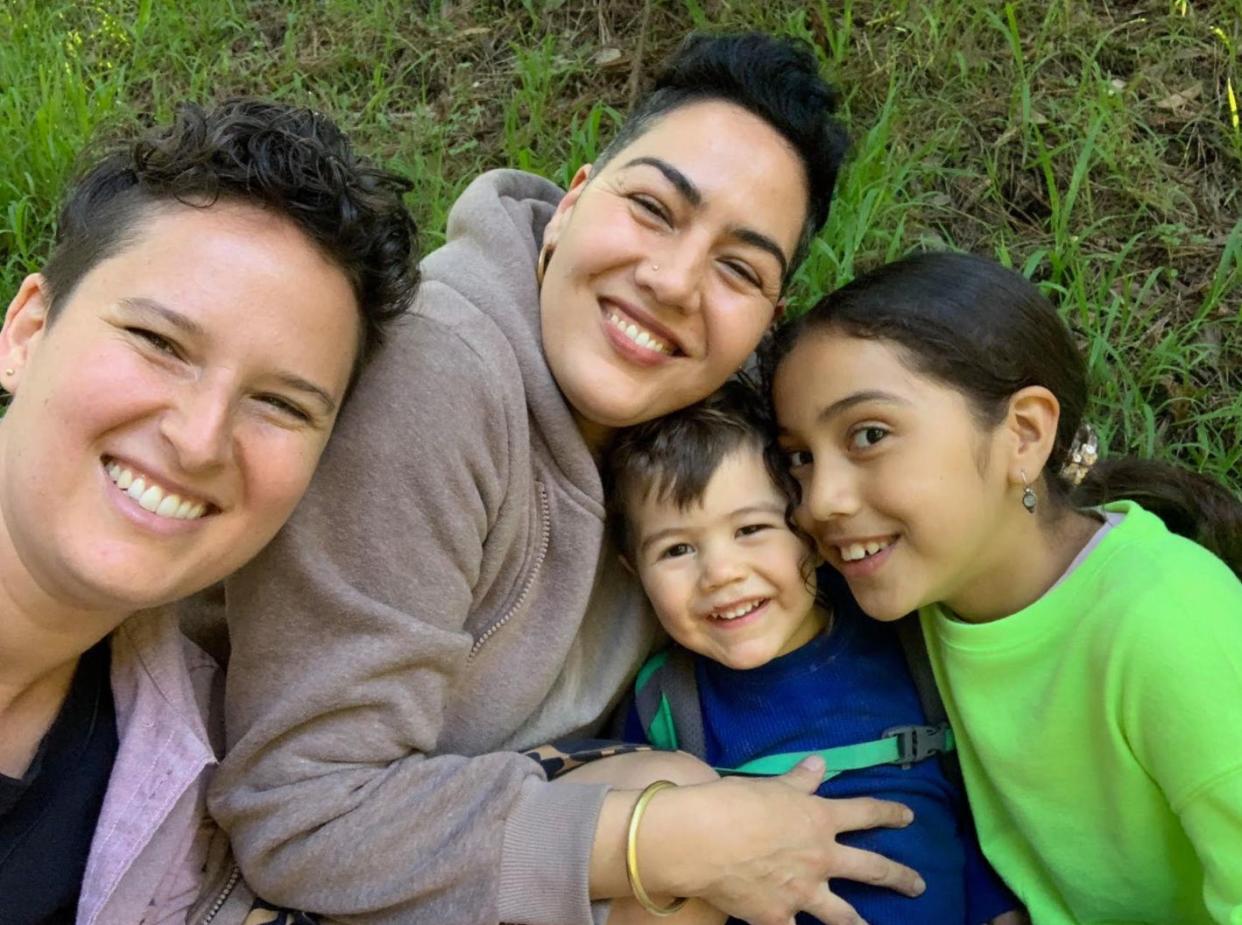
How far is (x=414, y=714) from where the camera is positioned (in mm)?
1903

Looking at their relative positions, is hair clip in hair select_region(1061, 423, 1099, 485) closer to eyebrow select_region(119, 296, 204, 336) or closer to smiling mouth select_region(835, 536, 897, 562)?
smiling mouth select_region(835, 536, 897, 562)

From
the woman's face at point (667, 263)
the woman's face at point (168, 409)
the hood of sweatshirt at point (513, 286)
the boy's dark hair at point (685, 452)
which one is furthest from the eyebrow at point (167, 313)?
the boy's dark hair at point (685, 452)

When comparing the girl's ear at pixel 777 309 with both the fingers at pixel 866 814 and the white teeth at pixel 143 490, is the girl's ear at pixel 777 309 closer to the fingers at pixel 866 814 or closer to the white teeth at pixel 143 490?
the fingers at pixel 866 814

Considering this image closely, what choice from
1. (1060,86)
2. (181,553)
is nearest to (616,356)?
(181,553)

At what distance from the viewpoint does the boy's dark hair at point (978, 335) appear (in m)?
2.10

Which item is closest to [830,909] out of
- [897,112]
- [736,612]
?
[736,612]

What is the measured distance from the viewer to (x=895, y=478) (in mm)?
2043

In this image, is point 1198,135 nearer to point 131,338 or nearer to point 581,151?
point 581,151

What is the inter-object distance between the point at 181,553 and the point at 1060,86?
3.19m

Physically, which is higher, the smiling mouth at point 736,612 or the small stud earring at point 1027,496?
the small stud earring at point 1027,496

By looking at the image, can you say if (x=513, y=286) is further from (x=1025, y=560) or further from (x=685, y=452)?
(x=1025, y=560)

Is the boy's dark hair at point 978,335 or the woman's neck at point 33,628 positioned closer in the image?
the woman's neck at point 33,628

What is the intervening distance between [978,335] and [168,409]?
4.71 feet

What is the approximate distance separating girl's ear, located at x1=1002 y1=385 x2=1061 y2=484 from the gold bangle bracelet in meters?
0.89
